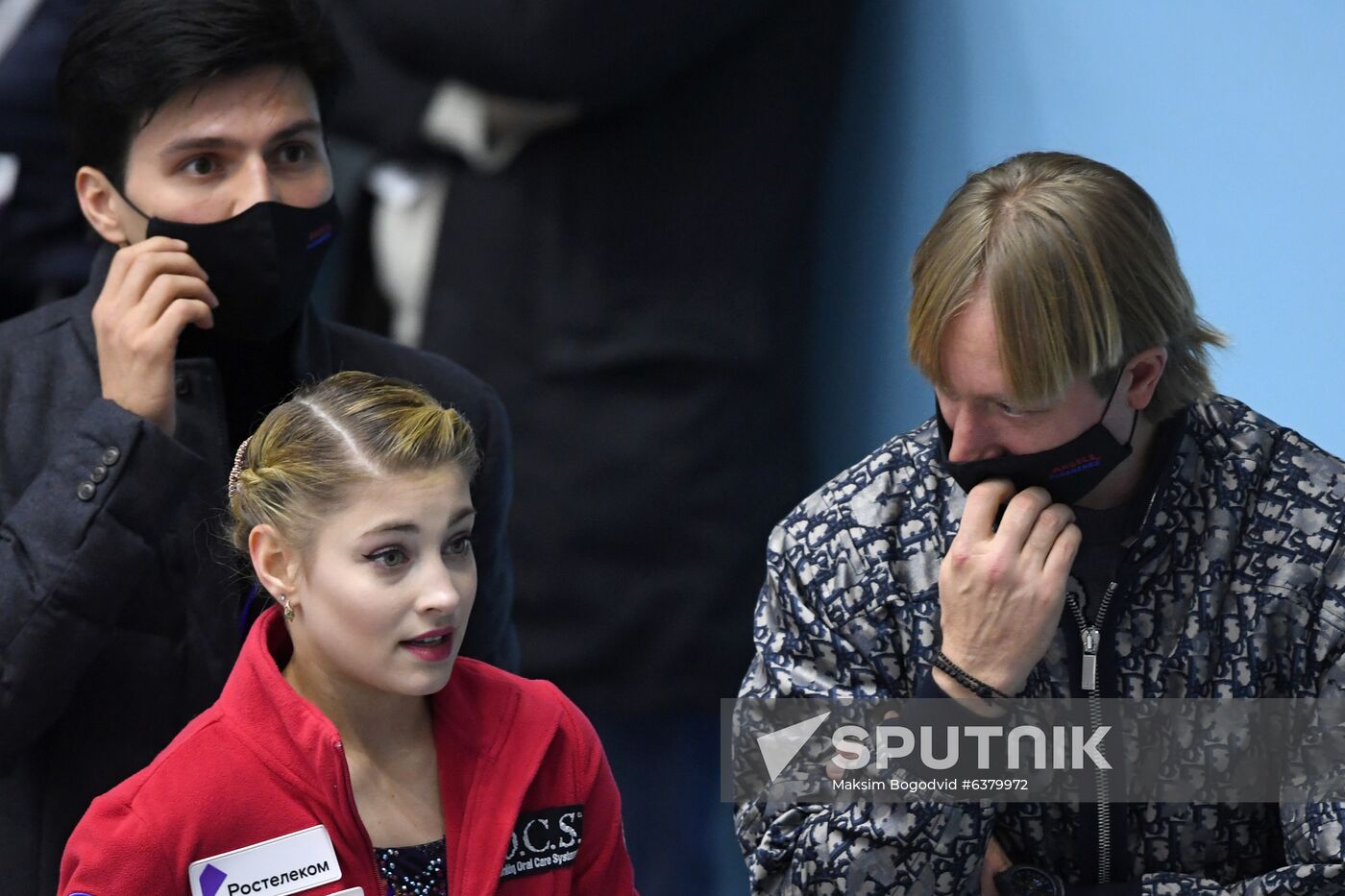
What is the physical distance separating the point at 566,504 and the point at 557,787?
1.46m

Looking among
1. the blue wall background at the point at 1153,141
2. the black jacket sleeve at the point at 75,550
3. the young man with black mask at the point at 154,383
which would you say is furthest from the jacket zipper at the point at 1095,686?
the black jacket sleeve at the point at 75,550

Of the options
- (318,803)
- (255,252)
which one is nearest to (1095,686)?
(318,803)

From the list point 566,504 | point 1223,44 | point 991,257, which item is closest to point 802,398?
point 566,504

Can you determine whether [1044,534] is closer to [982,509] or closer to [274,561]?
[982,509]

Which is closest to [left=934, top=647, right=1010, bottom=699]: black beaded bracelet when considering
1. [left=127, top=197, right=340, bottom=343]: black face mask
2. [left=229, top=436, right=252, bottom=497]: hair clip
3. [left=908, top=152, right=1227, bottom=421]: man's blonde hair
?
[left=908, top=152, right=1227, bottom=421]: man's blonde hair

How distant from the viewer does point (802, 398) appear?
162 inches

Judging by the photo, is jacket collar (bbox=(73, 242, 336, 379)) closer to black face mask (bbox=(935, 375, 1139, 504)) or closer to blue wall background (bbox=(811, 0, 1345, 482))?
black face mask (bbox=(935, 375, 1139, 504))

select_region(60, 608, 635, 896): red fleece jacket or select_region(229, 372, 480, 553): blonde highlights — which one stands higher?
select_region(229, 372, 480, 553): blonde highlights

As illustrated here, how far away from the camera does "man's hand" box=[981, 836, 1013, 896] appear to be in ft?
8.15

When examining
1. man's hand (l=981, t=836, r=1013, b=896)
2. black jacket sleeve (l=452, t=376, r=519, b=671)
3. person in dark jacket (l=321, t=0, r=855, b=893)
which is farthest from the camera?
person in dark jacket (l=321, t=0, r=855, b=893)

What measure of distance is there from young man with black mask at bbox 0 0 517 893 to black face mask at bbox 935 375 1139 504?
73 cm

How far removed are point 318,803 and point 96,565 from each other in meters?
0.44

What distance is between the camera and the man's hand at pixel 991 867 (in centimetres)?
248

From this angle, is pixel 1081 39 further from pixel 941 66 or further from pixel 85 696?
pixel 85 696
